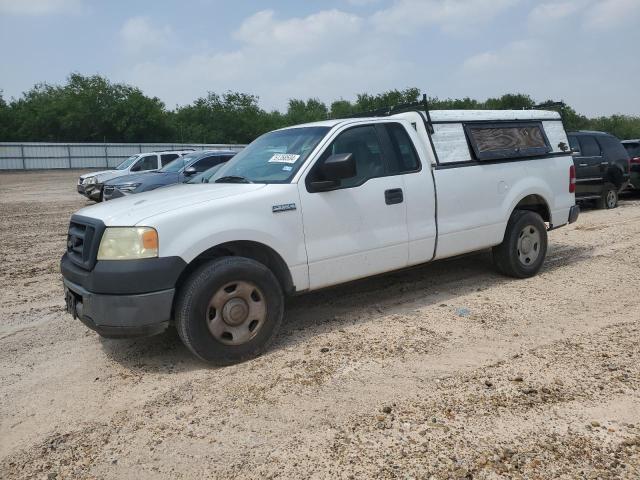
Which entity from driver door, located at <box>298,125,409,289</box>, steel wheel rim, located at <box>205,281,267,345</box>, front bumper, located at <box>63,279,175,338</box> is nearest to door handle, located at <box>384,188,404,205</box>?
driver door, located at <box>298,125,409,289</box>

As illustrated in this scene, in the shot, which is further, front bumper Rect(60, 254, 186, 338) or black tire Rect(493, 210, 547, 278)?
black tire Rect(493, 210, 547, 278)

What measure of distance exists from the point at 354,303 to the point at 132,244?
97.7 inches

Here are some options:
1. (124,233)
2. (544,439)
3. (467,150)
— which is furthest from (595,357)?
(124,233)

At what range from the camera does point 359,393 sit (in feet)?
11.7

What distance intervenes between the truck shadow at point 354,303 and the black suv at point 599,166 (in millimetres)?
5176

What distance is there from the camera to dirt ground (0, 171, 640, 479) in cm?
286

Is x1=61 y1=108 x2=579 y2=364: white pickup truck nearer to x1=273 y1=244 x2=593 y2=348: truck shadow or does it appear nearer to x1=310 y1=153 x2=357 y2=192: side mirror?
x1=310 y1=153 x2=357 y2=192: side mirror

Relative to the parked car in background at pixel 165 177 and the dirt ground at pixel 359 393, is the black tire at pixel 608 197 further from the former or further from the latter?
the parked car in background at pixel 165 177

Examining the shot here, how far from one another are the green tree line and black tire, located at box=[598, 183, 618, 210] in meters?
28.8

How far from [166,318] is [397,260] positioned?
85.7 inches

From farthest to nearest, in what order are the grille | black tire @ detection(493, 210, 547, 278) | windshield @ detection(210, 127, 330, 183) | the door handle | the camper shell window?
black tire @ detection(493, 210, 547, 278)
the camper shell window
the door handle
windshield @ detection(210, 127, 330, 183)
the grille

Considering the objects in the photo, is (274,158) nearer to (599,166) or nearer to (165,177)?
(165,177)

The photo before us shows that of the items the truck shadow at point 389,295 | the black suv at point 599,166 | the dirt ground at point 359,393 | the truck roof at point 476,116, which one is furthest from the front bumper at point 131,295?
the black suv at point 599,166

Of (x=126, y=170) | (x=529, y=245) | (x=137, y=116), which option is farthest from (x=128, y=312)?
(x=137, y=116)
